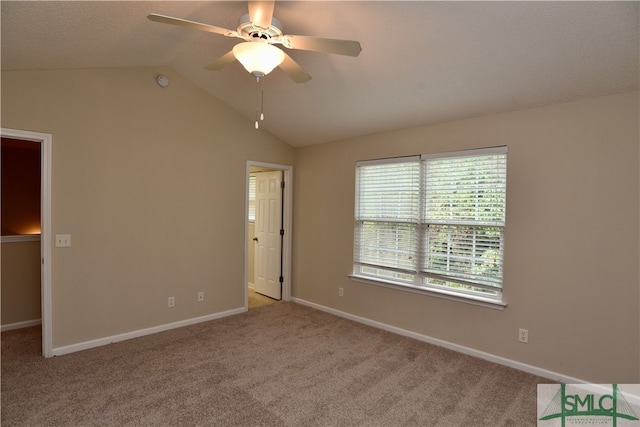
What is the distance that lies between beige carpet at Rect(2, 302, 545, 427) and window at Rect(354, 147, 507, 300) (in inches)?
28.9

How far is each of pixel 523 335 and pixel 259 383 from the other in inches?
91.0

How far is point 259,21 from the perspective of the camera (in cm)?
181

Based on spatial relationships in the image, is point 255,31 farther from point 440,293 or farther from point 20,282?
point 20,282

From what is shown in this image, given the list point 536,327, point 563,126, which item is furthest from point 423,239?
point 563,126

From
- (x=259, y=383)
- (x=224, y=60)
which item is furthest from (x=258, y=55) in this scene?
(x=259, y=383)

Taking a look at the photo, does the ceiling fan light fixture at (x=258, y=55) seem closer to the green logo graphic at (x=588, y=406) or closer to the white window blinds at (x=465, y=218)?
the white window blinds at (x=465, y=218)

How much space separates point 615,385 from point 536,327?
1.99ft

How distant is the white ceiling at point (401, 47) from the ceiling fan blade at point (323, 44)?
469 mm

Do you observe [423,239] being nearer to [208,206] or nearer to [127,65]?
[208,206]

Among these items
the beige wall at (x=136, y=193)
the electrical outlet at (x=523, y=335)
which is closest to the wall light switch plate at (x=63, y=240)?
the beige wall at (x=136, y=193)

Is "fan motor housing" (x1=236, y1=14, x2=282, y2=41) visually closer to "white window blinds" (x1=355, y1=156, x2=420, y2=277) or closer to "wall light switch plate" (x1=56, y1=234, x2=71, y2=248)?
"white window blinds" (x1=355, y1=156, x2=420, y2=277)

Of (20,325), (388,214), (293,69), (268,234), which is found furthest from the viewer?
(268,234)

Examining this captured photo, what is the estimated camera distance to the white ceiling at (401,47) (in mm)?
2086

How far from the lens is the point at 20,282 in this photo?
390cm
